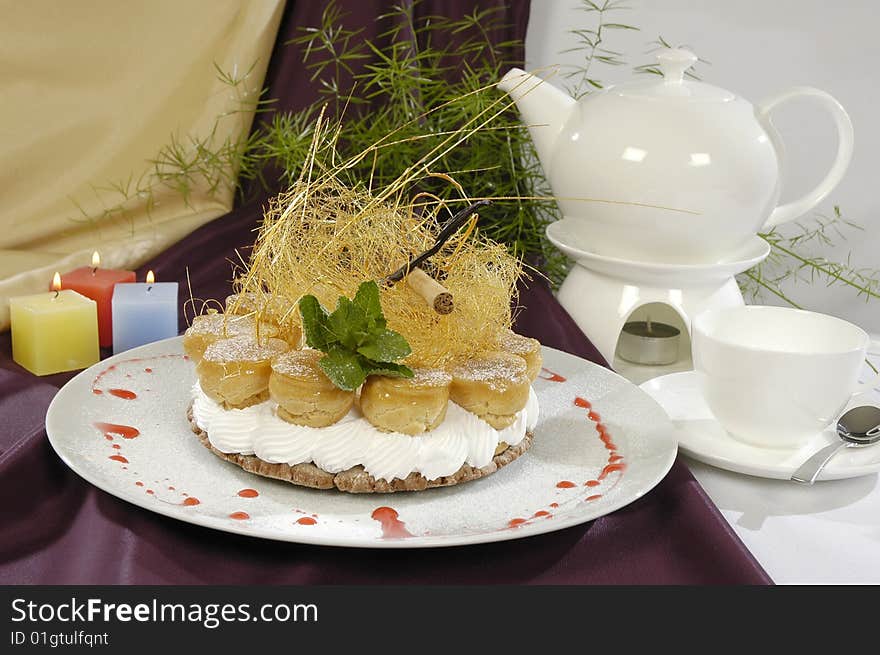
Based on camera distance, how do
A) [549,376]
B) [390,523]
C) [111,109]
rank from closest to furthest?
[390,523], [549,376], [111,109]

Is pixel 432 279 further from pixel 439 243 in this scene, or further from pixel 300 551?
pixel 300 551

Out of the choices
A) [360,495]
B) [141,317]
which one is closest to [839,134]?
[360,495]

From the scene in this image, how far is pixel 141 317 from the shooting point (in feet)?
4.86

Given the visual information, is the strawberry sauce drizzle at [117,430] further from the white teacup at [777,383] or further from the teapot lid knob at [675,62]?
the teapot lid knob at [675,62]

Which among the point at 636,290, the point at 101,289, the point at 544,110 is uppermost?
the point at 544,110

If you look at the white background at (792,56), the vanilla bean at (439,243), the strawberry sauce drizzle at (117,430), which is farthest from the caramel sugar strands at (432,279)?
the white background at (792,56)

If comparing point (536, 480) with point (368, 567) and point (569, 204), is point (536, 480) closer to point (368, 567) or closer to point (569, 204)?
point (368, 567)

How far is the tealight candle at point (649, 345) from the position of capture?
1527mm

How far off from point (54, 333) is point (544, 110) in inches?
30.8

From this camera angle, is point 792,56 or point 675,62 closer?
point 675,62

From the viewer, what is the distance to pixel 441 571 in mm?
909

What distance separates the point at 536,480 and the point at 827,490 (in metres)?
0.33

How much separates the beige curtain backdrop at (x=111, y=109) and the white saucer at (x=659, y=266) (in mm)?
846

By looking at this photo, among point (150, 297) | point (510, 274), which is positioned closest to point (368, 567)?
point (510, 274)
